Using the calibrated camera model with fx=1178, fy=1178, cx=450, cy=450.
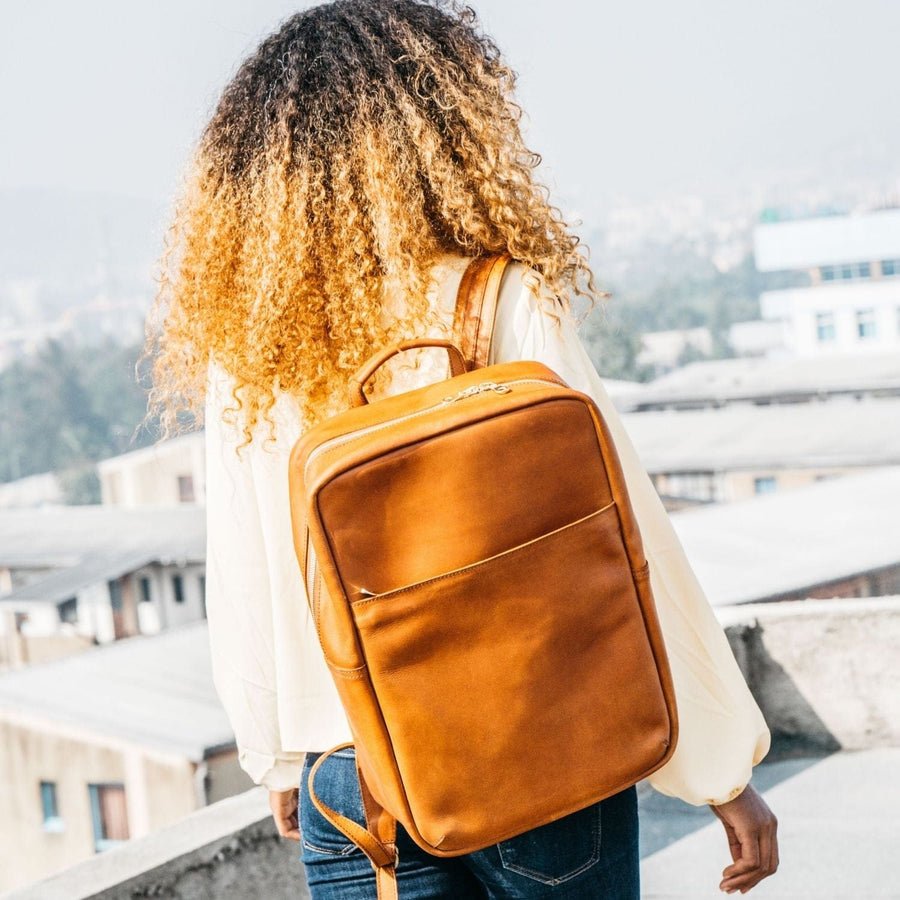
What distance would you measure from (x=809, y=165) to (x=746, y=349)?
2460 inches

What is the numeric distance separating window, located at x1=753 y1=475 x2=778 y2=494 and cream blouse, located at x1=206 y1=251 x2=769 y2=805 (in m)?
34.7

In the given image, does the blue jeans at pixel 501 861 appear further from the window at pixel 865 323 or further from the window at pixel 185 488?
the window at pixel 865 323

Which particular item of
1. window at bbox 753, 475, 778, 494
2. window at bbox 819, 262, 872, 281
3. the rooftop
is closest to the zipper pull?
window at bbox 753, 475, 778, 494

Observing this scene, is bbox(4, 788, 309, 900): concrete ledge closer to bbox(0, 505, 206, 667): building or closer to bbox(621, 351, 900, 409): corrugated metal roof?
bbox(0, 505, 206, 667): building

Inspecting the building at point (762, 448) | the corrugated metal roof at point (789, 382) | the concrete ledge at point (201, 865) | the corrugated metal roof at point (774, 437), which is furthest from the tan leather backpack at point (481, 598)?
the corrugated metal roof at point (789, 382)

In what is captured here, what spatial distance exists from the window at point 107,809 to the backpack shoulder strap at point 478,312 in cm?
1720

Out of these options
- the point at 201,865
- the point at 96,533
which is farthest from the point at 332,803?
the point at 96,533

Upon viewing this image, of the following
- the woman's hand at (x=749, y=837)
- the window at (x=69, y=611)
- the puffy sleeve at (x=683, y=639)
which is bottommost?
the window at (x=69, y=611)

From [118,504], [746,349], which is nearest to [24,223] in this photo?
[746,349]

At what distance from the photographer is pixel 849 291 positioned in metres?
61.8

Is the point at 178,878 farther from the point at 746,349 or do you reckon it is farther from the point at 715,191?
the point at 715,191

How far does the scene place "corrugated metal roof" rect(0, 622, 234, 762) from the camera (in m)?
14.9

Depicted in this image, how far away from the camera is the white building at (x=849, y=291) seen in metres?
59.2

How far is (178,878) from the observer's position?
72.1 inches
